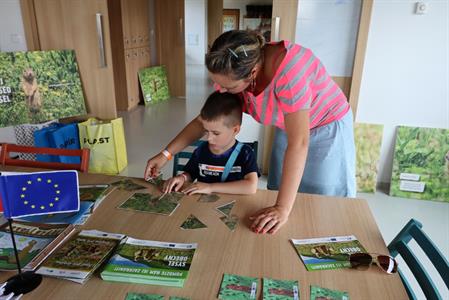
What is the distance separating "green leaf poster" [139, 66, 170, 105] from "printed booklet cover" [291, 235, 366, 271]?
493 centimetres

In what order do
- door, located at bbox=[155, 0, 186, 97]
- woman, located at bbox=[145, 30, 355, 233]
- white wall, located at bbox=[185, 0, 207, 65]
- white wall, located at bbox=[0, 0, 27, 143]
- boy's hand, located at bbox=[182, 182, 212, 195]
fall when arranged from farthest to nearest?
1. white wall, located at bbox=[185, 0, 207, 65]
2. door, located at bbox=[155, 0, 186, 97]
3. white wall, located at bbox=[0, 0, 27, 143]
4. boy's hand, located at bbox=[182, 182, 212, 195]
5. woman, located at bbox=[145, 30, 355, 233]

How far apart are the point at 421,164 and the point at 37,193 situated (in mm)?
2953

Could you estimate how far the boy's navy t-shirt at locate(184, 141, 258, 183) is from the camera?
1491 millimetres

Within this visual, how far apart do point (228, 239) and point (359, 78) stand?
2.22 m

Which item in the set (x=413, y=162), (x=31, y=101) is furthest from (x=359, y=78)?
(x=31, y=101)

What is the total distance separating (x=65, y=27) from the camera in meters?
3.09

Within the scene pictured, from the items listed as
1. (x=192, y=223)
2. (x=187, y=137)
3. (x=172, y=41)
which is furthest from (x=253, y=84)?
(x=172, y=41)

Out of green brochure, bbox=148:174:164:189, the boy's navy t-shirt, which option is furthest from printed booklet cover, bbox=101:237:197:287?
the boy's navy t-shirt

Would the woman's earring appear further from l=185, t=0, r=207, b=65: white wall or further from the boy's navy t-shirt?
l=185, t=0, r=207, b=65: white wall

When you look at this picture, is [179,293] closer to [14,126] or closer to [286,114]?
[286,114]

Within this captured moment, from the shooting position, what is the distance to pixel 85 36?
3.11 meters

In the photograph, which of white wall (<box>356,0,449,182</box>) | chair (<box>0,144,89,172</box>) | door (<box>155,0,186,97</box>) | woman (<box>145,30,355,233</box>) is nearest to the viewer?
woman (<box>145,30,355,233</box>)

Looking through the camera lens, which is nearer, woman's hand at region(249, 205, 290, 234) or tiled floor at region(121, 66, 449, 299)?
woman's hand at region(249, 205, 290, 234)

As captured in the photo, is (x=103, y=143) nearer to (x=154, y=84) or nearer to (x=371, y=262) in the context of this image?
(x=371, y=262)
